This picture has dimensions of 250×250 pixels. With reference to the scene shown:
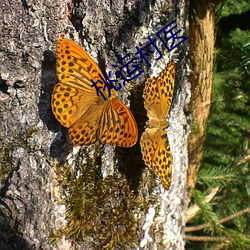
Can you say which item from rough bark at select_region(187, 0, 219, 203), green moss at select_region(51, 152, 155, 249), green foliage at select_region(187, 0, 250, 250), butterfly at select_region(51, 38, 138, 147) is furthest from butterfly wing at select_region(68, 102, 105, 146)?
green foliage at select_region(187, 0, 250, 250)

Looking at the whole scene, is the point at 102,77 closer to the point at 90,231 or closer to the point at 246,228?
the point at 90,231

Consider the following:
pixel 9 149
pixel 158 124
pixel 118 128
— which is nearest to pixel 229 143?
pixel 158 124

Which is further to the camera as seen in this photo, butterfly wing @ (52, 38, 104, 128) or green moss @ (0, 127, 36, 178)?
green moss @ (0, 127, 36, 178)

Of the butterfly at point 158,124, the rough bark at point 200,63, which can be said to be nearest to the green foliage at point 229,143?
the rough bark at point 200,63

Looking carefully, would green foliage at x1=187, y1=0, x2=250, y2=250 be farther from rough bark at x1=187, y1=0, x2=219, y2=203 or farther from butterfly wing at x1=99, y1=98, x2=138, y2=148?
butterfly wing at x1=99, y1=98, x2=138, y2=148

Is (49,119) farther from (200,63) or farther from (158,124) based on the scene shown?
(200,63)

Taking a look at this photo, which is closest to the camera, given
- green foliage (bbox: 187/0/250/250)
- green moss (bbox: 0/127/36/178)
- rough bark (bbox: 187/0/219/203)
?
green moss (bbox: 0/127/36/178)
